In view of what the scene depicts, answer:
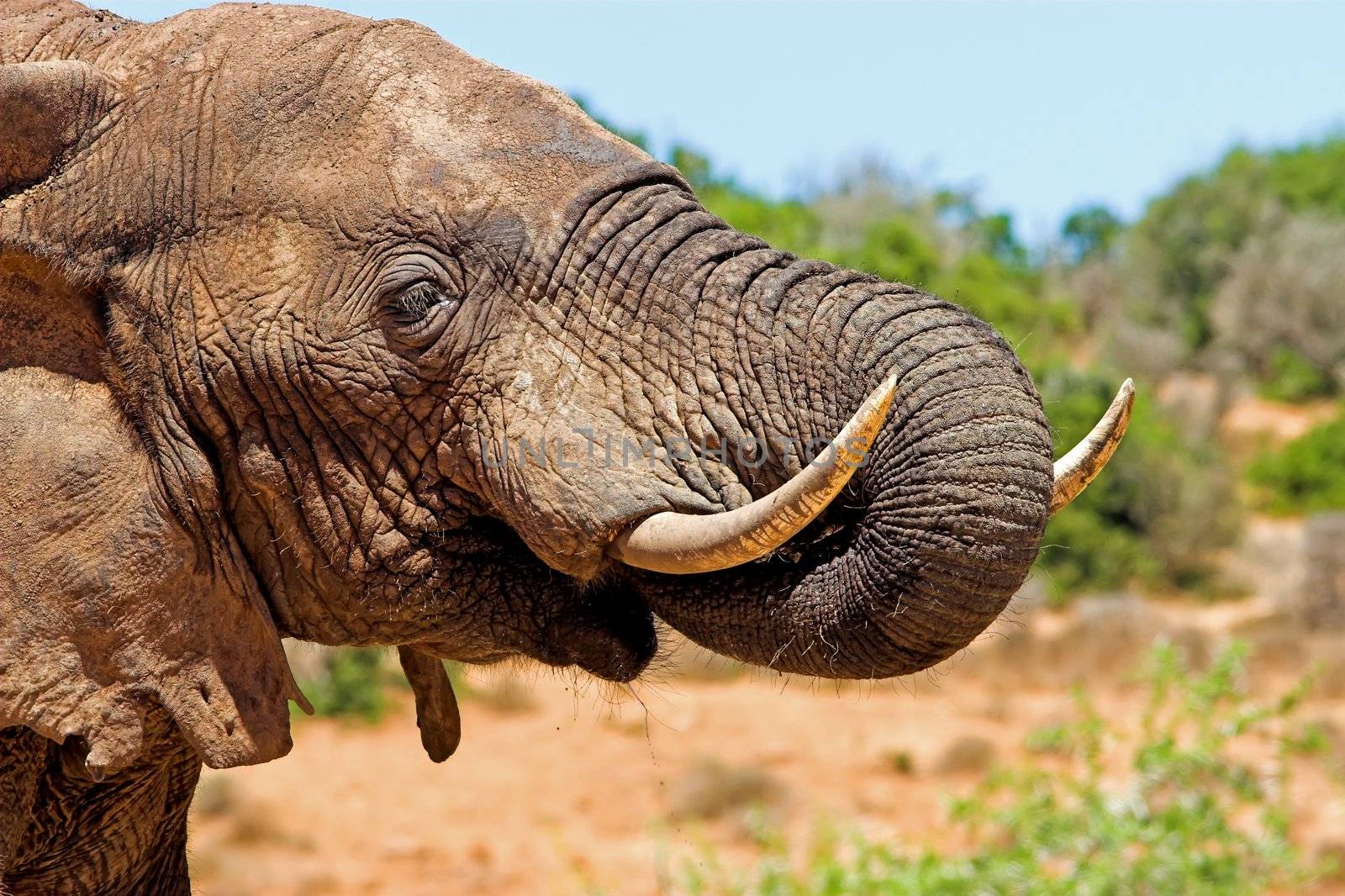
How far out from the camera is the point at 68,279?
294 cm

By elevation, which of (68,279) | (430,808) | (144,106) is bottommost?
(430,808)

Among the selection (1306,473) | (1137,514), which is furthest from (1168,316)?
(1137,514)

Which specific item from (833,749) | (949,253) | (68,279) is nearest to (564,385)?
(68,279)

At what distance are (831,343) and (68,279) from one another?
1.39 m

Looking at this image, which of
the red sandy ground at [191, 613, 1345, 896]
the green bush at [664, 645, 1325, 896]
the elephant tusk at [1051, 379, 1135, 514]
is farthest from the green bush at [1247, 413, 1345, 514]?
the elephant tusk at [1051, 379, 1135, 514]

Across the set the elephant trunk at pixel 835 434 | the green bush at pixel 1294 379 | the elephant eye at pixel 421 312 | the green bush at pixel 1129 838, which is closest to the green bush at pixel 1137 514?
the green bush at pixel 1294 379

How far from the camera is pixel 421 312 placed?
9.45 feet

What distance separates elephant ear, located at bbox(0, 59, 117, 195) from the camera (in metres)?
2.94

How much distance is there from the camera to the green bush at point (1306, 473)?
25312mm

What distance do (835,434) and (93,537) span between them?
1.32m

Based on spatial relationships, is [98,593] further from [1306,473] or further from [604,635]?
[1306,473]

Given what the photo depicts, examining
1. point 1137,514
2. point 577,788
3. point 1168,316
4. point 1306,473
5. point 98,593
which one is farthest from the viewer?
point 1168,316

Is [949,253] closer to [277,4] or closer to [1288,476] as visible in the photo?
[1288,476]

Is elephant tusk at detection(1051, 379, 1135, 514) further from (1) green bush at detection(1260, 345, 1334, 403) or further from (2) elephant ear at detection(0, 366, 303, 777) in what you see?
(1) green bush at detection(1260, 345, 1334, 403)
